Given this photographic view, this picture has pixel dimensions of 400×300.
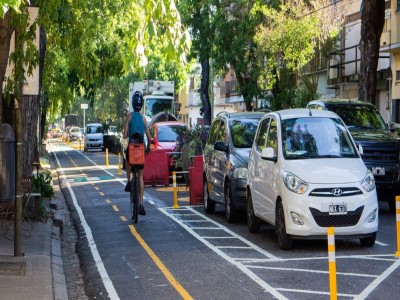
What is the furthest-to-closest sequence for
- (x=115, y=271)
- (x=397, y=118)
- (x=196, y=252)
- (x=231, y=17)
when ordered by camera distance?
(x=231, y=17) → (x=397, y=118) → (x=196, y=252) → (x=115, y=271)

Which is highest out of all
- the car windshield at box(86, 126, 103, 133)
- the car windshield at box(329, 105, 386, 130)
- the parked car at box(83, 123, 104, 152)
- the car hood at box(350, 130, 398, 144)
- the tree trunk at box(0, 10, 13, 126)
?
the tree trunk at box(0, 10, 13, 126)

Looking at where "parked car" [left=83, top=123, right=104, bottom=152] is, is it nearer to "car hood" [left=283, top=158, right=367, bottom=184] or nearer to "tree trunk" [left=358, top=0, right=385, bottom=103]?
"tree trunk" [left=358, top=0, right=385, bottom=103]

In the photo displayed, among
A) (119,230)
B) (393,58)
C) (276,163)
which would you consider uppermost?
(393,58)

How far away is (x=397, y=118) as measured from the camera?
1469 inches

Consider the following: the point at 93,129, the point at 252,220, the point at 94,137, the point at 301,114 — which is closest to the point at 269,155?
the point at 301,114

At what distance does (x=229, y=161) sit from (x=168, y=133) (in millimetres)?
13878

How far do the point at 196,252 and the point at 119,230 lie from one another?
11.1ft

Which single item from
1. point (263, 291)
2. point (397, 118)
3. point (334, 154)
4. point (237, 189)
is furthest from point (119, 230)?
point (397, 118)

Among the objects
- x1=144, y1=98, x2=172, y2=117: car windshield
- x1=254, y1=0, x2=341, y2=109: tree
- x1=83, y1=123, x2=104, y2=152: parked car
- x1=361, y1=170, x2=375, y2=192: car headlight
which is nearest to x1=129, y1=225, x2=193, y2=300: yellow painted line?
x1=361, y1=170, x2=375, y2=192: car headlight

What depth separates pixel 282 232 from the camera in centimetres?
1352

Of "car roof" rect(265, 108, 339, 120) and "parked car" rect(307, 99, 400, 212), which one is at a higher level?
"car roof" rect(265, 108, 339, 120)

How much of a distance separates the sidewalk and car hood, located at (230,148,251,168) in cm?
346

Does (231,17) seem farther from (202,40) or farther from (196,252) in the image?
(196,252)

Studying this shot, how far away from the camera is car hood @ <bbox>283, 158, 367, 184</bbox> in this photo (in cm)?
1329
